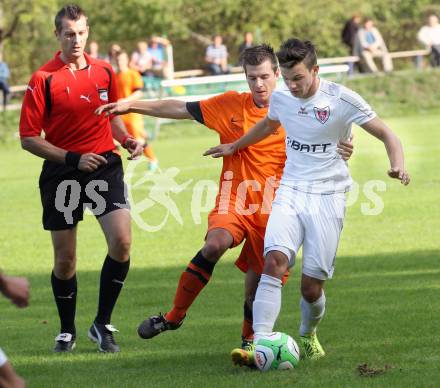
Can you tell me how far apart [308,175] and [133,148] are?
1.50 meters

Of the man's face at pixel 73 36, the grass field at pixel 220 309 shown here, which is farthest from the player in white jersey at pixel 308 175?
the man's face at pixel 73 36

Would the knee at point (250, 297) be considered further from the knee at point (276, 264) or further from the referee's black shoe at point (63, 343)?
the referee's black shoe at point (63, 343)

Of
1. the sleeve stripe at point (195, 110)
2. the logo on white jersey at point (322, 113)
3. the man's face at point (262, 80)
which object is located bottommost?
the sleeve stripe at point (195, 110)

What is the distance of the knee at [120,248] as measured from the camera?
8.06 metres

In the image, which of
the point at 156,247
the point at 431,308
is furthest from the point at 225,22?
the point at 431,308

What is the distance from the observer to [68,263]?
8219 millimetres

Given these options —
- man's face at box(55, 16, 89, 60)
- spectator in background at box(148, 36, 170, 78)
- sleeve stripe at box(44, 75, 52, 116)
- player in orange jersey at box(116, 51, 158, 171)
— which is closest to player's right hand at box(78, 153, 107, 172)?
sleeve stripe at box(44, 75, 52, 116)

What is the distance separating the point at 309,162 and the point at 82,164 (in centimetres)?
161

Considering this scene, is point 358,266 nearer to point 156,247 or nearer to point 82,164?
point 156,247

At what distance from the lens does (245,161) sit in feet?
25.9

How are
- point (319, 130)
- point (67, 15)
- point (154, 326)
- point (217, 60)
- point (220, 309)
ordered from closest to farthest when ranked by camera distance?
1. point (319, 130)
2. point (154, 326)
3. point (67, 15)
4. point (220, 309)
5. point (217, 60)

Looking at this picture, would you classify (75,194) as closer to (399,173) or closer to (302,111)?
(302,111)

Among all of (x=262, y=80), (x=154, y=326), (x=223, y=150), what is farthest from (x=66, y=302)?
(x=262, y=80)

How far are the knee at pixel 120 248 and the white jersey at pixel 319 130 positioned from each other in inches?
52.7
